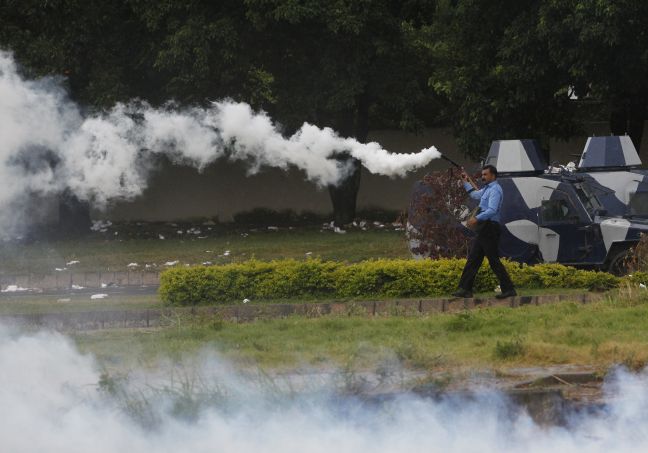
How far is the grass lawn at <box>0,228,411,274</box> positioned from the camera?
2080 cm

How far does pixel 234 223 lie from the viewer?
93.5 feet

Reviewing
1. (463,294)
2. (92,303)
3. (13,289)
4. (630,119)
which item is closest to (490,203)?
(463,294)

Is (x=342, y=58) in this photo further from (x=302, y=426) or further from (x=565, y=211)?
(x=302, y=426)

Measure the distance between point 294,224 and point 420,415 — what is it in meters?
20.7

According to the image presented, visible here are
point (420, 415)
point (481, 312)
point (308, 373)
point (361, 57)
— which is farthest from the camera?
point (361, 57)

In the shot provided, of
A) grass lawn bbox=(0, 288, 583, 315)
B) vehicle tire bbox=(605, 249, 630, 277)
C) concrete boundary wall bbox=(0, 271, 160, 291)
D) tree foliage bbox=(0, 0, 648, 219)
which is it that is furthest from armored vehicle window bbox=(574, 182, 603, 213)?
concrete boundary wall bbox=(0, 271, 160, 291)

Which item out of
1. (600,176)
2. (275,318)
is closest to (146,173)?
(600,176)

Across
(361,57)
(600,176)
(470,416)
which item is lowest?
(470,416)

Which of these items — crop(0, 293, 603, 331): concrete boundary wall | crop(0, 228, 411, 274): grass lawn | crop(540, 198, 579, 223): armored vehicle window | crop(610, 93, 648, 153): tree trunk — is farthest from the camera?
crop(610, 93, 648, 153): tree trunk

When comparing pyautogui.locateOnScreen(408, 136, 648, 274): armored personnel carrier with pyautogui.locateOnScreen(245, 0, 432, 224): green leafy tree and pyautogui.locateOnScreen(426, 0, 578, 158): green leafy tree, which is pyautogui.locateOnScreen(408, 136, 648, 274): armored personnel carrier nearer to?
pyautogui.locateOnScreen(426, 0, 578, 158): green leafy tree

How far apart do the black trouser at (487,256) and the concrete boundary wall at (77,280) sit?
637cm

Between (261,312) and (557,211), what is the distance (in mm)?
5251

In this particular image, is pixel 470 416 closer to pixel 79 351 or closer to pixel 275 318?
pixel 79 351

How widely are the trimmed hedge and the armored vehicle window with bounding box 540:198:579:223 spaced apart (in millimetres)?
1960
